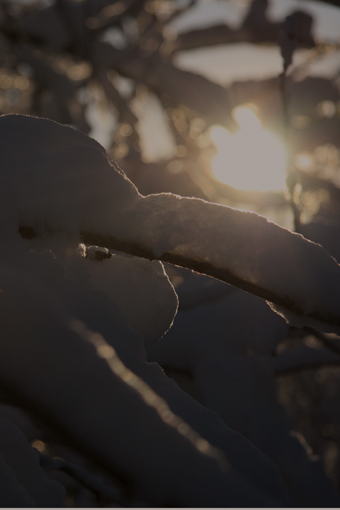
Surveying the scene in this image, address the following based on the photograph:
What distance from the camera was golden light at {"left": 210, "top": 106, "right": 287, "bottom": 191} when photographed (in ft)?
11.1

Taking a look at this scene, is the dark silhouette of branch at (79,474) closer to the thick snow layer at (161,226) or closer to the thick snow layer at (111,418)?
the thick snow layer at (111,418)

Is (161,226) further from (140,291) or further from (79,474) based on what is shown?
(79,474)

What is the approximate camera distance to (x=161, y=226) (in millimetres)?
969

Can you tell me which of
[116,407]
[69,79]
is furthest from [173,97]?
[116,407]

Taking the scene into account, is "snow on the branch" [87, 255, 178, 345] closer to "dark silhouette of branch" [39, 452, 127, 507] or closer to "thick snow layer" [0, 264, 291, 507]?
"thick snow layer" [0, 264, 291, 507]

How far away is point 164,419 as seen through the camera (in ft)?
2.76

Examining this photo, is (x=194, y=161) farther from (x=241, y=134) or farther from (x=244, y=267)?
(x=244, y=267)

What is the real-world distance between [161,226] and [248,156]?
9.72 feet

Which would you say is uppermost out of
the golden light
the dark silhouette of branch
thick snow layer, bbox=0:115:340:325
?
thick snow layer, bbox=0:115:340:325

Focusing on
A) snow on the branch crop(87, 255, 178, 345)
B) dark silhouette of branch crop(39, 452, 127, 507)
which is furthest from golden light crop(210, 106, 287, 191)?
dark silhouette of branch crop(39, 452, 127, 507)

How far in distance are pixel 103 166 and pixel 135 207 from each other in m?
0.12

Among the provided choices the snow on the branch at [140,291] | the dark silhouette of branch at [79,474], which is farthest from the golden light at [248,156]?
the dark silhouette of branch at [79,474]

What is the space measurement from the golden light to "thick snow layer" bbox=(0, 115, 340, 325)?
90.7 inches

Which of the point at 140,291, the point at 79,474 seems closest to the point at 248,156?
the point at 140,291
